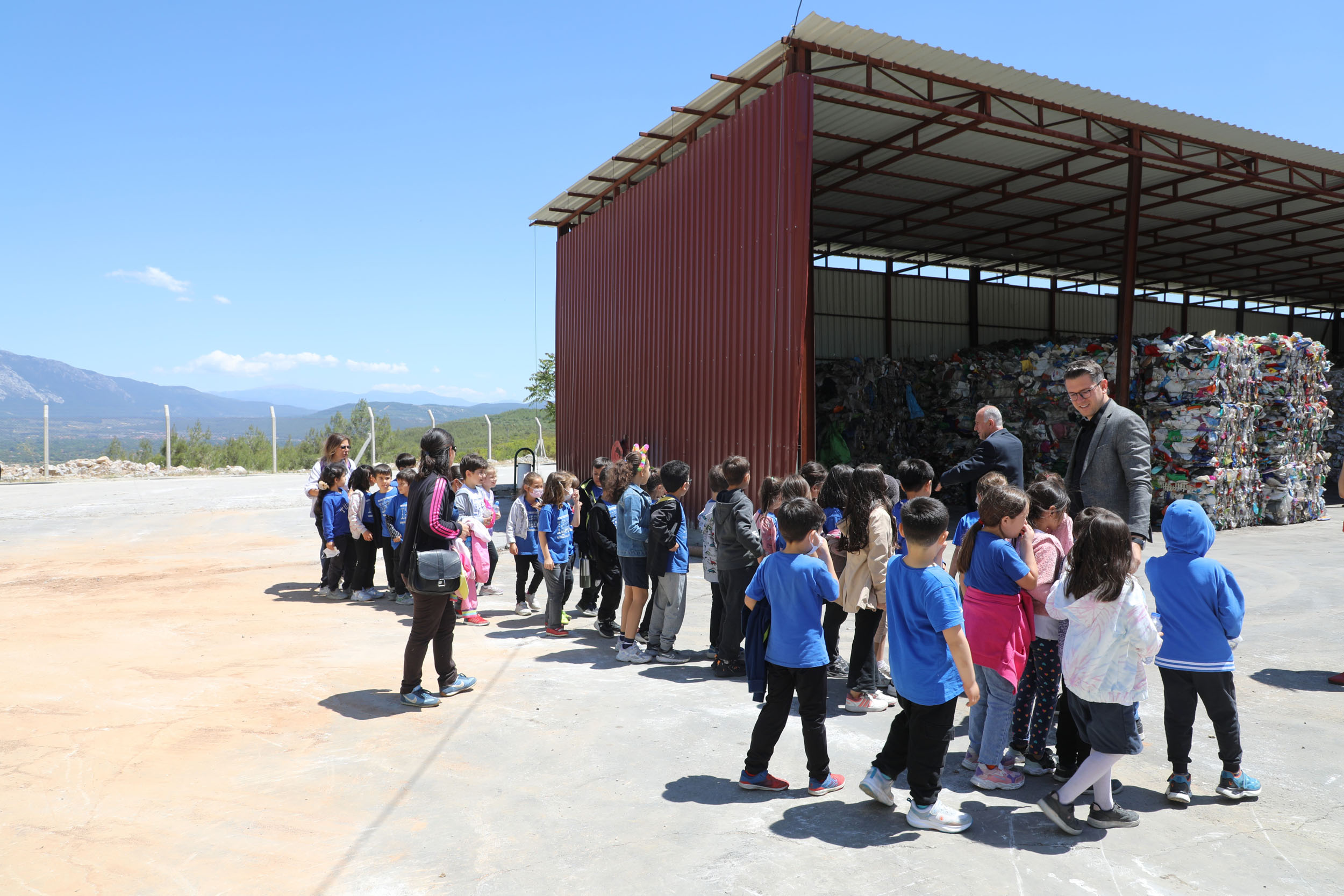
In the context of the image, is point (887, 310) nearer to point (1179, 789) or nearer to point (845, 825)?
point (1179, 789)

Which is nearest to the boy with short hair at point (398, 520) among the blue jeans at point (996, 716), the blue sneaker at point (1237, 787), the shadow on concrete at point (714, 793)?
the shadow on concrete at point (714, 793)

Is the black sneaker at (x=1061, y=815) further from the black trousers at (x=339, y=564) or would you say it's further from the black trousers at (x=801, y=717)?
the black trousers at (x=339, y=564)

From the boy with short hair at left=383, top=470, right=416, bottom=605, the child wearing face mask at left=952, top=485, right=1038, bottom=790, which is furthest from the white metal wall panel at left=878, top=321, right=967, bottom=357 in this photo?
the child wearing face mask at left=952, top=485, right=1038, bottom=790

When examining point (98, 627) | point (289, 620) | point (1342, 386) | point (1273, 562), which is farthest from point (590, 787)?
point (1342, 386)

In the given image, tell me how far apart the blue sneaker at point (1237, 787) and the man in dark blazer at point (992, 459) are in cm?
195

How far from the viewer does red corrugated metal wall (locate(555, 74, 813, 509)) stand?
34.2 ft

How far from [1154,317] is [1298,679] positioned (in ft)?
86.5

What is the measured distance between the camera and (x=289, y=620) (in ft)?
24.6

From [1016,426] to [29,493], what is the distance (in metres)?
21.6

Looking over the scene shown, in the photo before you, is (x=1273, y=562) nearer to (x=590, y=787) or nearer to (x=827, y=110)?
(x=827, y=110)

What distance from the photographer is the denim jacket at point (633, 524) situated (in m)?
6.20

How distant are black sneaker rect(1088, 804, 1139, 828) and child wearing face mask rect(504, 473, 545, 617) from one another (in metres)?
4.94

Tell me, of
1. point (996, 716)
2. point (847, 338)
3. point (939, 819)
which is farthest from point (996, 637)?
point (847, 338)

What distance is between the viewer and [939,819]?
344 cm
